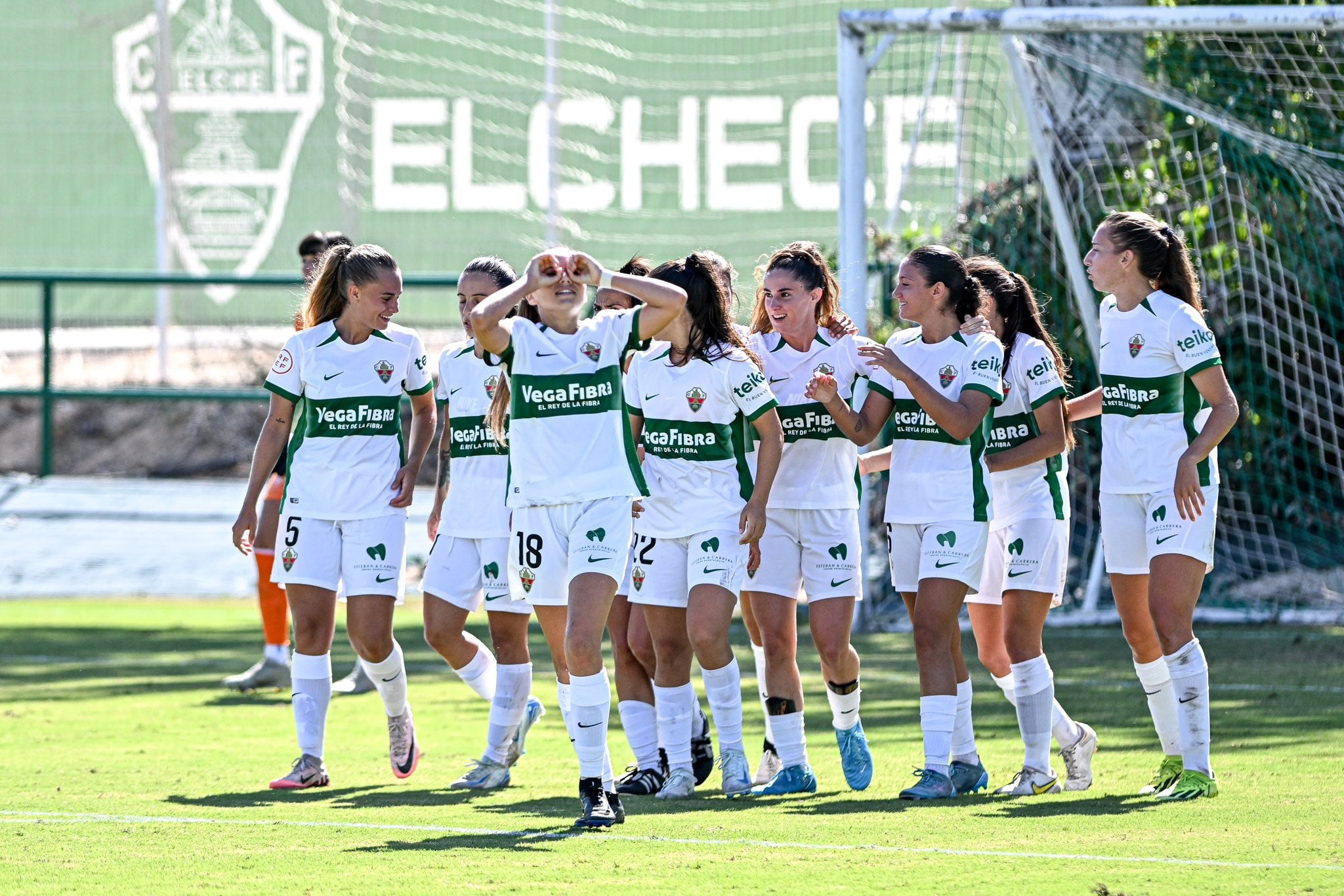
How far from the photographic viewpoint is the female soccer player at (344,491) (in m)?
6.95

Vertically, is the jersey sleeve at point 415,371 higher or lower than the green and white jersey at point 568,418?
higher

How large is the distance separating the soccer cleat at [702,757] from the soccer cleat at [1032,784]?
112 centimetres

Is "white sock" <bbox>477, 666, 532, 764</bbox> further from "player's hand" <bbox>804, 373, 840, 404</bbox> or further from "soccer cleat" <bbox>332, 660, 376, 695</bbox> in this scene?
"soccer cleat" <bbox>332, 660, 376, 695</bbox>

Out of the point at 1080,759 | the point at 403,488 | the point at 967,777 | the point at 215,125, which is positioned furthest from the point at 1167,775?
the point at 215,125

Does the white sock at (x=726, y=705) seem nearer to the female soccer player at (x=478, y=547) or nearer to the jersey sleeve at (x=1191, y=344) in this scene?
the female soccer player at (x=478, y=547)

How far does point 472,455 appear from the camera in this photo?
7.18 m

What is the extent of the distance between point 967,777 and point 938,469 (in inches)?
43.1

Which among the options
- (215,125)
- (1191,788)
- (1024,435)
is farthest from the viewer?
(215,125)

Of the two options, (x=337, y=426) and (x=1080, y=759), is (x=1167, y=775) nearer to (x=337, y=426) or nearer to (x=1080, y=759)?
(x=1080, y=759)

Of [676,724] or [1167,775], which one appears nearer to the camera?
[1167,775]

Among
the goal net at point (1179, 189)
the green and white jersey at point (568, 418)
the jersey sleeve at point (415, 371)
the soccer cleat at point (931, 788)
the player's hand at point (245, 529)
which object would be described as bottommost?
the soccer cleat at point (931, 788)

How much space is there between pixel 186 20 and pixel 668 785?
15813 millimetres

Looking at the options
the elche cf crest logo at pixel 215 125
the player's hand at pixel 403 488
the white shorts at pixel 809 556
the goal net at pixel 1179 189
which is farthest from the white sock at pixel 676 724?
the elche cf crest logo at pixel 215 125

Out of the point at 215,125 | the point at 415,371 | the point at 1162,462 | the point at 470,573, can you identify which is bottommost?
the point at 470,573
